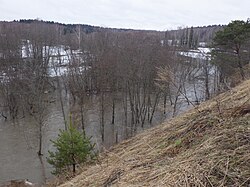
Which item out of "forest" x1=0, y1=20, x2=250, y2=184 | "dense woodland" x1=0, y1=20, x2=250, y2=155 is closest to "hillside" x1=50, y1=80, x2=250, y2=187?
"forest" x1=0, y1=20, x2=250, y2=184

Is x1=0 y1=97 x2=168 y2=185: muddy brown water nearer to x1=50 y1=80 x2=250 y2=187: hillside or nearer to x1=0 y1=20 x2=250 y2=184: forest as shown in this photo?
x1=0 y1=20 x2=250 y2=184: forest

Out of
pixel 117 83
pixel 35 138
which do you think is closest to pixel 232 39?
pixel 117 83

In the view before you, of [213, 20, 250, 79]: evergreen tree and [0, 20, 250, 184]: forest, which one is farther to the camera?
[0, 20, 250, 184]: forest

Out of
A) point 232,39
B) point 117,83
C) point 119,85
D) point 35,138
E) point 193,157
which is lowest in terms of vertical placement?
point 35,138

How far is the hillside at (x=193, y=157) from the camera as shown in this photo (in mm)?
2283

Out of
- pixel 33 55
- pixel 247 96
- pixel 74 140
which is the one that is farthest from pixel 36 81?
pixel 247 96

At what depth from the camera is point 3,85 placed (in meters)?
27.4

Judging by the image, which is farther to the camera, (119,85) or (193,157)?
(119,85)

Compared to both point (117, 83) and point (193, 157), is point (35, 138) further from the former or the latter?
point (193, 157)

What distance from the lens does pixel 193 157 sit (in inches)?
103

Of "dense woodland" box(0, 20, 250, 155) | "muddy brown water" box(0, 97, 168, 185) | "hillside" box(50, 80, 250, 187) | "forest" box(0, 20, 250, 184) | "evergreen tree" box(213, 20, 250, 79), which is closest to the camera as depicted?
"hillside" box(50, 80, 250, 187)

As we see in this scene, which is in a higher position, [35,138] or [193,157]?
[193,157]

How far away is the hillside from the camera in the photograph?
2283mm

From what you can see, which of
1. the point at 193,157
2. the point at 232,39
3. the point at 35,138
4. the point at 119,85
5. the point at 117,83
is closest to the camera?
the point at 193,157
